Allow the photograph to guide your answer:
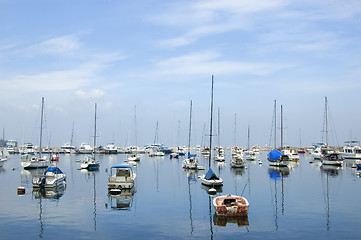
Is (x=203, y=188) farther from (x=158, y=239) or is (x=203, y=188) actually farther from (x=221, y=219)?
(x=158, y=239)

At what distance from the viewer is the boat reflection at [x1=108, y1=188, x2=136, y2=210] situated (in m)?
38.9

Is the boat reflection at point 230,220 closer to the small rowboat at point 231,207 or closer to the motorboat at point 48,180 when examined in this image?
the small rowboat at point 231,207

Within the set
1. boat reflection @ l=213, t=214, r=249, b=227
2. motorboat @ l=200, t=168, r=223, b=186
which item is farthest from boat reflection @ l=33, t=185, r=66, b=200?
boat reflection @ l=213, t=214, r=249, b=227

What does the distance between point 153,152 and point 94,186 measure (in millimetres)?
107652

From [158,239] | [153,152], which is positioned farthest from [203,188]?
[153,152]

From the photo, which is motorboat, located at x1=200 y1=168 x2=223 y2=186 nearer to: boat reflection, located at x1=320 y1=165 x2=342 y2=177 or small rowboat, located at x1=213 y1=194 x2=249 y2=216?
small rowboat, located at x1=213 y1=194 x2=249 y2=216

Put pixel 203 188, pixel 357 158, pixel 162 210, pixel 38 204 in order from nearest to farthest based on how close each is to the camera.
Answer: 1. pixel 162 210
2. pixel 38 204
3. pixel 203 188
4. pixel 357 158

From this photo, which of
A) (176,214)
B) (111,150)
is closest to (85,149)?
(111,150)

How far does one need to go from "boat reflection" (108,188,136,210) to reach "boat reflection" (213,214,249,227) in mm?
10159

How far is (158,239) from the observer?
26625 mm

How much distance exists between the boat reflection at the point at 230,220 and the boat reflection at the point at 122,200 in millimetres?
10159

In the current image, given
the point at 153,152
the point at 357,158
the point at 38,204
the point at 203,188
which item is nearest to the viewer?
the point at 38,204

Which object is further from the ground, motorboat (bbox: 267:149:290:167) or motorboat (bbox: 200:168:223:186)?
motorboat (bbox: 267:149:290:167)

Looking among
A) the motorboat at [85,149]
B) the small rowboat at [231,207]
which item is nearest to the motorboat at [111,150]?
the motorboat at [85,149]
